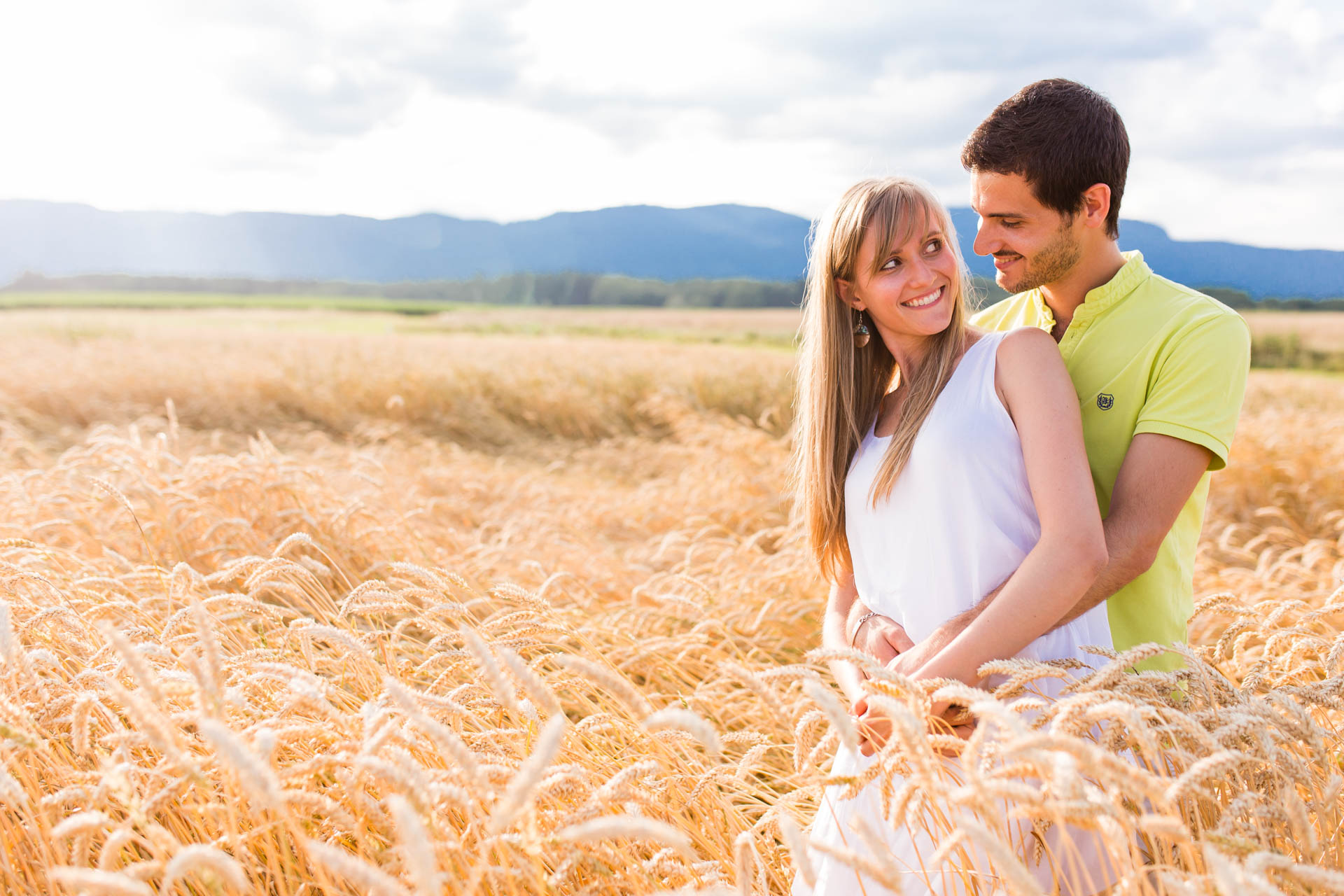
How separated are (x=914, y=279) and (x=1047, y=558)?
0.75 meters

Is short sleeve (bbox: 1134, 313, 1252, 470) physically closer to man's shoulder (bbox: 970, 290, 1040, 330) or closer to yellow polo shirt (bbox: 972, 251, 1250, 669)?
yellow polo shirt (bbox: 972, 251, 1250, 669)

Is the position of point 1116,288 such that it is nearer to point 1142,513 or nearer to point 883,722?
point 1142,513

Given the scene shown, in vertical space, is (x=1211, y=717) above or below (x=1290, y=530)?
above

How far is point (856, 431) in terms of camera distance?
7.47 ft

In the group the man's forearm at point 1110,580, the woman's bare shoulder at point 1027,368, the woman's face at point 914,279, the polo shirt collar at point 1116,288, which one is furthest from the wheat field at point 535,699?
the woman's face at point 914,279

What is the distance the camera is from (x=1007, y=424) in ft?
6.28

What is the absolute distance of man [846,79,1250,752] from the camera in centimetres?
197

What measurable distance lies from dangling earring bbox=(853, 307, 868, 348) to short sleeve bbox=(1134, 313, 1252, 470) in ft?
2.32

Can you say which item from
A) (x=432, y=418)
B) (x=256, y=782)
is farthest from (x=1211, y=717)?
(x=432, y=418)

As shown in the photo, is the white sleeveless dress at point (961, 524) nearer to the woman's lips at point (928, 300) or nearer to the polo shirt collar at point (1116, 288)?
the woman's lips at point (928, 300)

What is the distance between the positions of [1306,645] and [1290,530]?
498 cm

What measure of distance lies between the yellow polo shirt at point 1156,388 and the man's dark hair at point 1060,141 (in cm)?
26

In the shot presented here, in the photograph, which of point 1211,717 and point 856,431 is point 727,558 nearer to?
point 856,431

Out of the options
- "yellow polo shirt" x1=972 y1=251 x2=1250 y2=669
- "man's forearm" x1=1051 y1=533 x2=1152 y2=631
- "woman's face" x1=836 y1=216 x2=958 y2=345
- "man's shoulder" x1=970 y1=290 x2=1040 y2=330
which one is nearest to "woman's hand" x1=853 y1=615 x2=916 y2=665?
"man's forearm" x1=1051 y1=533 x2=1152 y2=631
